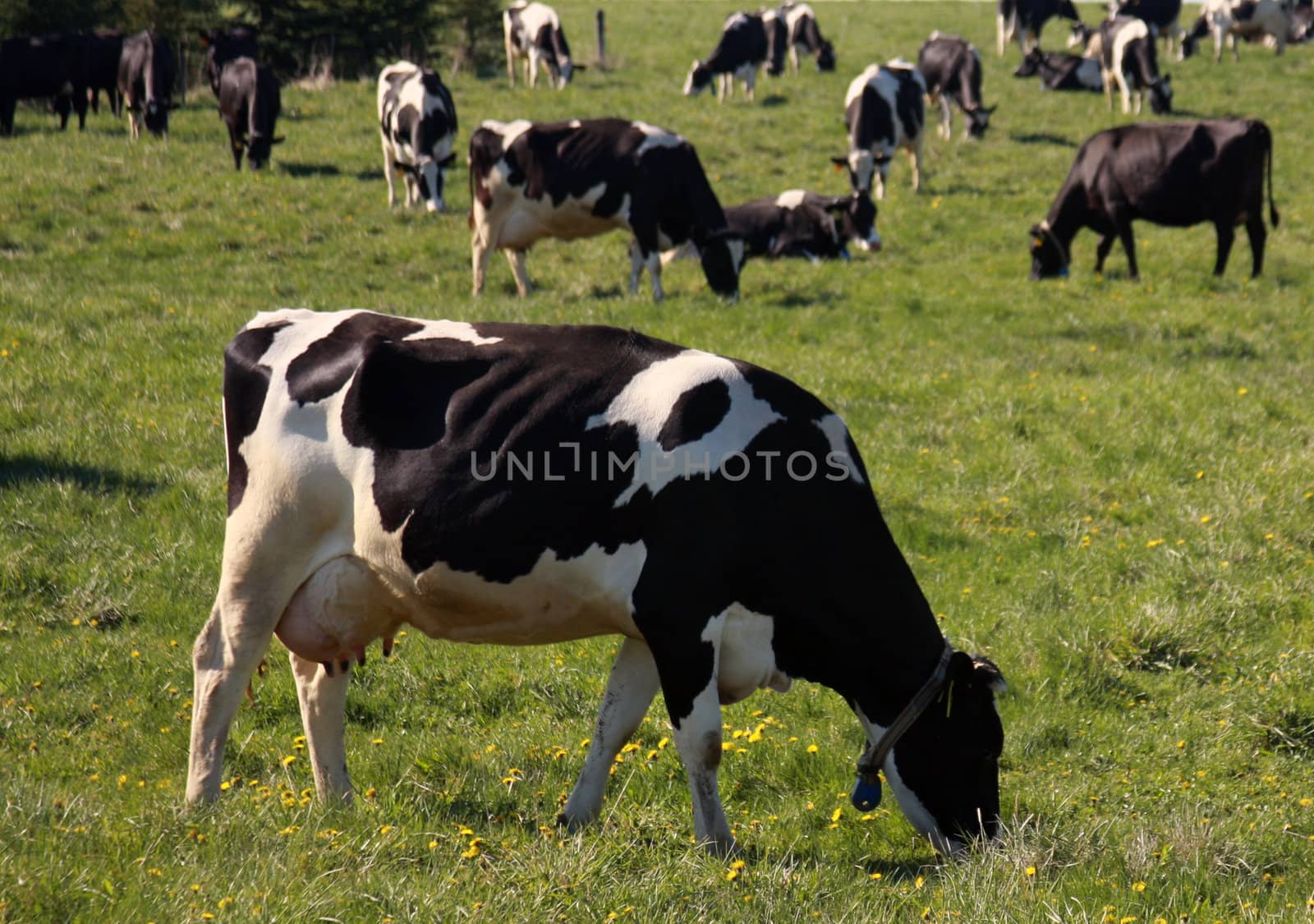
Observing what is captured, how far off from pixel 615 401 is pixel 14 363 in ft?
26.4

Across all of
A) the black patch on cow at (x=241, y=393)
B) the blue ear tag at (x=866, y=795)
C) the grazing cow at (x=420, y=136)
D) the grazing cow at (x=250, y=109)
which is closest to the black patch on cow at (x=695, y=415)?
the blue ear tag at (x=866, y=795)

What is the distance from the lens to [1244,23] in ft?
127

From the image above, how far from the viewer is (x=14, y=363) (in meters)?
11.1

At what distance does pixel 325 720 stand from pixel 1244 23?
133ft

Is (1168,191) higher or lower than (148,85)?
lower

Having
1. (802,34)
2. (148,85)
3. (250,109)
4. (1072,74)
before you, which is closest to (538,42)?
(802,34)

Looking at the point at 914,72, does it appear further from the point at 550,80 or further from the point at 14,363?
the point at 14,363

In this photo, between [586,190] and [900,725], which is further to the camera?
[586,190]

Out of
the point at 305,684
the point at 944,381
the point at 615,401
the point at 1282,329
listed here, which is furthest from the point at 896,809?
the point at 1282,329

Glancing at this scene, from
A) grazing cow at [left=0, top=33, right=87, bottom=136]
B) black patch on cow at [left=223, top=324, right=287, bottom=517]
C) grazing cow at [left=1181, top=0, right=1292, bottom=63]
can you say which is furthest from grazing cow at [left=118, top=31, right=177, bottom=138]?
grazing cow at [left=1181, top=0, right=1292, bottom=63]

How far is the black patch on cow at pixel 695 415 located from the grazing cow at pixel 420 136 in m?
15.1

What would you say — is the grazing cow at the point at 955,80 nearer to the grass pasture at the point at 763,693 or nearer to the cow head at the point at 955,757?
the grass pasture at the point at 763,693

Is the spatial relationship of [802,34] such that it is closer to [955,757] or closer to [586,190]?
[586,190]

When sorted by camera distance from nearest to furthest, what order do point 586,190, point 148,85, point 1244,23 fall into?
point 586,190, point 148,85, point 1244,23
